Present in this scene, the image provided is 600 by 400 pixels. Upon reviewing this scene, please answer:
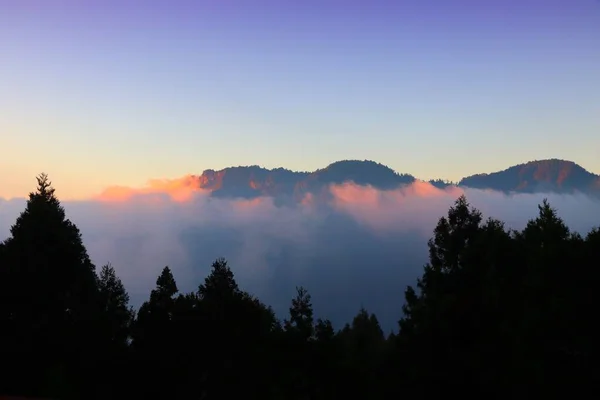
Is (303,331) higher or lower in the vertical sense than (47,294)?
lower

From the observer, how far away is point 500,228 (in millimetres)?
44594

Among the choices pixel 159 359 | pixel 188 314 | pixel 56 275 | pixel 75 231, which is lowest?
pixel 159 359

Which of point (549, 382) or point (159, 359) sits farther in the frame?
point (159, 359)

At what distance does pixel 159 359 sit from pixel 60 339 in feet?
22.8

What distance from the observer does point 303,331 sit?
1967 inches

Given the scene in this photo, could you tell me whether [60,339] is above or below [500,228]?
below

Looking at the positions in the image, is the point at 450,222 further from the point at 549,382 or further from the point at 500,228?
the point at 549,382

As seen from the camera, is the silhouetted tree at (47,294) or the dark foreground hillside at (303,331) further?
the silhouetted tree at (47,294)

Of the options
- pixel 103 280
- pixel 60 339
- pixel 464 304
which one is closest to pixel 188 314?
pixel 60 339

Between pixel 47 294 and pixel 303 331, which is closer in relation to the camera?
pixel 47 294

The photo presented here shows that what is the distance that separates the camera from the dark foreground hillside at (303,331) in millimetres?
30328

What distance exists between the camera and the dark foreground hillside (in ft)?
99.5

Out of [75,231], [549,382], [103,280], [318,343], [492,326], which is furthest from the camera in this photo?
[103,280]

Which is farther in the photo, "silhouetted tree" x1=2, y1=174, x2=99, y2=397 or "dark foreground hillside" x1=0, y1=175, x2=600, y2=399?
"silhouetted tree" x1=2, y1=174, x2=99, y2=397
